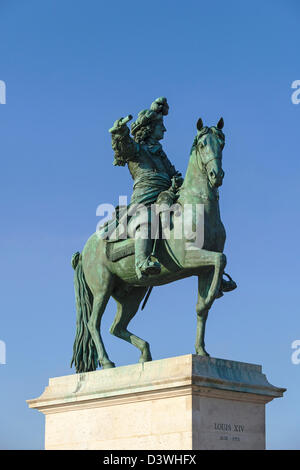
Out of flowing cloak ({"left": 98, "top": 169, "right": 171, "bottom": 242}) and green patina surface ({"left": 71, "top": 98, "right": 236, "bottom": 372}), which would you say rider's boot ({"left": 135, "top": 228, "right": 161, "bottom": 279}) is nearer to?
green patina surface ({"left": 71, "top": 98, "right": 236, "bottom": 372})

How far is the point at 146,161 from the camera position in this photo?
58.4 feet

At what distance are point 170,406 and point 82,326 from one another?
10.7 ft

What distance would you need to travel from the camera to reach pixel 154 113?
59.1 feet

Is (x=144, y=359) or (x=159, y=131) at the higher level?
(x=159, y=131)

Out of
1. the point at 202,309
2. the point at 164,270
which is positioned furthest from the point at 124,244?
the point at 202,309

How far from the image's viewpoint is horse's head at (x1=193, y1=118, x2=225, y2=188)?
16.2 metres

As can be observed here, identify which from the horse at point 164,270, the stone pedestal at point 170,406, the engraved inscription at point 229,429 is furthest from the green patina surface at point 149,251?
the engraved inscription at point 229,429

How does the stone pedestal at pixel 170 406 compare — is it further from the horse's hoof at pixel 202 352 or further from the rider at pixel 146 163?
the rider at pixel 146 163

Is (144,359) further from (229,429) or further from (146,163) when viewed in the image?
(146,163)

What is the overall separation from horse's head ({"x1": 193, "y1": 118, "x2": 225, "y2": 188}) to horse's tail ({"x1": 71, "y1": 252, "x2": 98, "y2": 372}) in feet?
10.3

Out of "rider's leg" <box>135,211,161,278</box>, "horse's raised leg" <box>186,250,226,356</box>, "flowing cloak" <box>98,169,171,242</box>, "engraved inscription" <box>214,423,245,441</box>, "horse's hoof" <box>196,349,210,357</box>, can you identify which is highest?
"flowing cloak" <box>98,169,171,242</box>

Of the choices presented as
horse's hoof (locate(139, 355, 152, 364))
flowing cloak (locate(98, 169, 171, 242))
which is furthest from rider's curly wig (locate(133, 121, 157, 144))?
horse's hoof (locate(139, 355, 152, 364))
